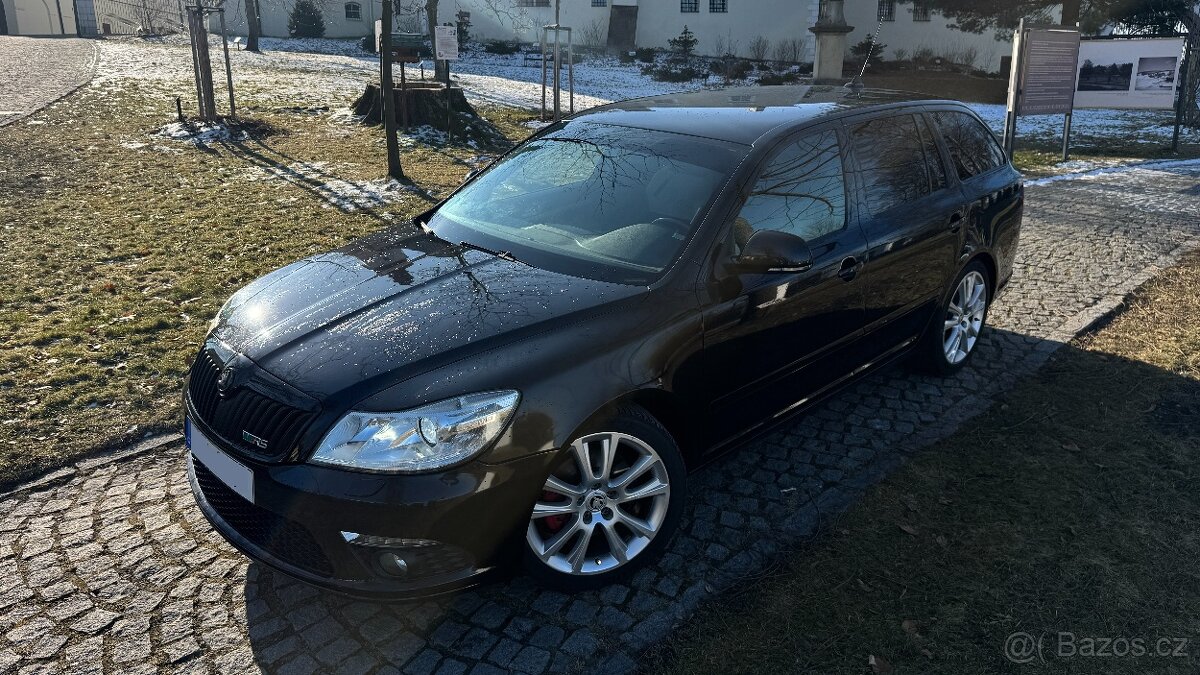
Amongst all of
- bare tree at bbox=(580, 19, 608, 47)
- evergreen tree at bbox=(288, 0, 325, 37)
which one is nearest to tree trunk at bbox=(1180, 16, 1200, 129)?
bare tree at bbox=(580, 19, 608, 47)

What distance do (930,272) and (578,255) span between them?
2.26m

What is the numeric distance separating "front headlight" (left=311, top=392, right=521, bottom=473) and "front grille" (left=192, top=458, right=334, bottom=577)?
0.29 meters

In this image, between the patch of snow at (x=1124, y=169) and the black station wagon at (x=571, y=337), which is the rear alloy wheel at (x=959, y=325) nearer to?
the black station wagon at (x=571, y=337)

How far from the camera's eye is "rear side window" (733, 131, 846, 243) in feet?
12.5

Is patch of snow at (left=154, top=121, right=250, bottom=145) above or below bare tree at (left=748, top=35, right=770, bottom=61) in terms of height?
below

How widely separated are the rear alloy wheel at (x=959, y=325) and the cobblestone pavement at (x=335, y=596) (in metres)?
0.28

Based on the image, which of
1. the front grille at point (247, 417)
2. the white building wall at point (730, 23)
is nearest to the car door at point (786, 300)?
the front grille at point (247, 417)

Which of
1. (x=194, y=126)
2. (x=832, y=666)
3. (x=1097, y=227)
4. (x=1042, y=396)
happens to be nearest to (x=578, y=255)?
(x=832, y=666)

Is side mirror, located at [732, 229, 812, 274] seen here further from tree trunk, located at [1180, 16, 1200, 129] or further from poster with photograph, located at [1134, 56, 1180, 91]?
tree trunk, located at [1180, 16, 1200, 129]

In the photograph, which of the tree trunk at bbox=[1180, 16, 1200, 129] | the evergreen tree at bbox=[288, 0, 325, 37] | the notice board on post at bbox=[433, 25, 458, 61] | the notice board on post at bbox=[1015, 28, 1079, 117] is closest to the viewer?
the notice board on post at bbox=[1015, 28, 1079, 117]

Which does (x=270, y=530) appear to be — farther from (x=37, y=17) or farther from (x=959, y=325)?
Answer: (x=37, y=17)

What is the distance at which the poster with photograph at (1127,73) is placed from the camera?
586 inches

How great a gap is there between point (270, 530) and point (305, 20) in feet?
137

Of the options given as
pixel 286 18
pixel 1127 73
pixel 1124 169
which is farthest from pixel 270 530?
pixel 286 18
